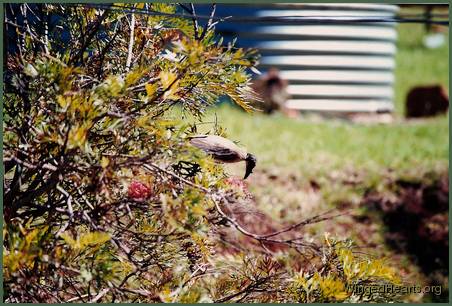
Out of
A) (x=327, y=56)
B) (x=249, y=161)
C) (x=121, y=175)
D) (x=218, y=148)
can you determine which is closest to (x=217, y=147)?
(x=218, y=148)

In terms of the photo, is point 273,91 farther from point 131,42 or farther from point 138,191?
→ point 138,191

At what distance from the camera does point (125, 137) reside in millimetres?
2510

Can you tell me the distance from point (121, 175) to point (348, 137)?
752 cm

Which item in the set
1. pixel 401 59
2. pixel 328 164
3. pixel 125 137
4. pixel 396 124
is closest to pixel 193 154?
pixel 125 137

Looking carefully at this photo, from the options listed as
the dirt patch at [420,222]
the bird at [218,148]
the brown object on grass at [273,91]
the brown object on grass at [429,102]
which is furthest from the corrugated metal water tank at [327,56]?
the bird at [218,148]

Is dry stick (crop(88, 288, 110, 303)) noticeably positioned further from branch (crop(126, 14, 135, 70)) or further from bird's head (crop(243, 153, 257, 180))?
branch (crop(126, 14, 135, 70))

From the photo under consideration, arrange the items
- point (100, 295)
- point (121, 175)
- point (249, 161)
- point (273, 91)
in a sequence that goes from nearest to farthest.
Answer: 1. point (121, 175)
2. point (100, 295)
3. point (249, 161)
4. point (273, 91)

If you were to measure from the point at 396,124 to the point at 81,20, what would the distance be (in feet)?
27.9

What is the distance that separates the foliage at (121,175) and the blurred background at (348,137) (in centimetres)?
48

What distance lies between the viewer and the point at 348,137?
31.6 feet

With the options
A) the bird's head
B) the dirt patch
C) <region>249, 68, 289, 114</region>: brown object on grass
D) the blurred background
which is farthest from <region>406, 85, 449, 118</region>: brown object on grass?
the bird's head

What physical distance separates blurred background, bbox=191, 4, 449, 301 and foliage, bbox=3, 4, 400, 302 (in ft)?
1.57

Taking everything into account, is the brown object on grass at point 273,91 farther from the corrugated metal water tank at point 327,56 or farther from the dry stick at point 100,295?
the dry stick at point 100,295

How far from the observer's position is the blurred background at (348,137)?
22.7ft
